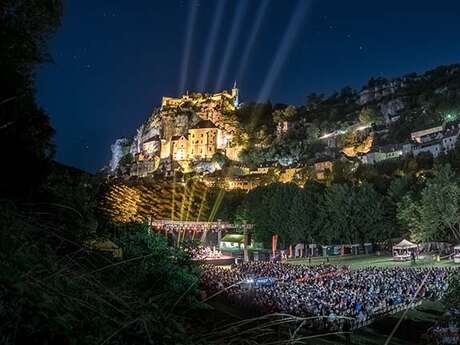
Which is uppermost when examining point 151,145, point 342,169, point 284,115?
point 284,115

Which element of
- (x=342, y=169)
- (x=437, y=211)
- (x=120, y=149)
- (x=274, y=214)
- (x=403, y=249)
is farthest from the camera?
(x=120, y=149)

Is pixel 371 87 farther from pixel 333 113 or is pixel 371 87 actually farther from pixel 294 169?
pixel 294 169

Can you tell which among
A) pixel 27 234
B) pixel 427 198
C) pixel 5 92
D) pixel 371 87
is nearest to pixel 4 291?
pixel 27 234

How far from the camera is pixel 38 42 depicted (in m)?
10.6

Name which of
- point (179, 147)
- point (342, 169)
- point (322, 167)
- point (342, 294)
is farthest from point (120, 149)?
point (342, 294)

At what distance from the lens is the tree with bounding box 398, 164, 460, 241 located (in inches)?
1526

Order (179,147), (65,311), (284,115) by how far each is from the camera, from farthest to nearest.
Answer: (284,115) → (179,147) → (65,311)

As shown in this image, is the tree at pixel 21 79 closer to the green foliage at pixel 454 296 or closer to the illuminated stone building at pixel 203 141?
the green foliage at pixel 454 296

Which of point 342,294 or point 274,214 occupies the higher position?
point 274,214

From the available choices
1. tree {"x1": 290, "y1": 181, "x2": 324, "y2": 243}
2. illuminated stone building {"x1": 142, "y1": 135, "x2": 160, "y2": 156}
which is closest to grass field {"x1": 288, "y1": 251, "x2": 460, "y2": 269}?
tree {"x1": 290, "y1": 181, "x2": 324, "y2": 243}

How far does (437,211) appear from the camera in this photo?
129 feet

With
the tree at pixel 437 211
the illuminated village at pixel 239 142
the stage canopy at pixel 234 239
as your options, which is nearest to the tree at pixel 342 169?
the illuminated village at pixel 239 142

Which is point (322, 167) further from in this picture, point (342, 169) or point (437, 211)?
point (437, 211)

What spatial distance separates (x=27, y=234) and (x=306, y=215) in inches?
1967
